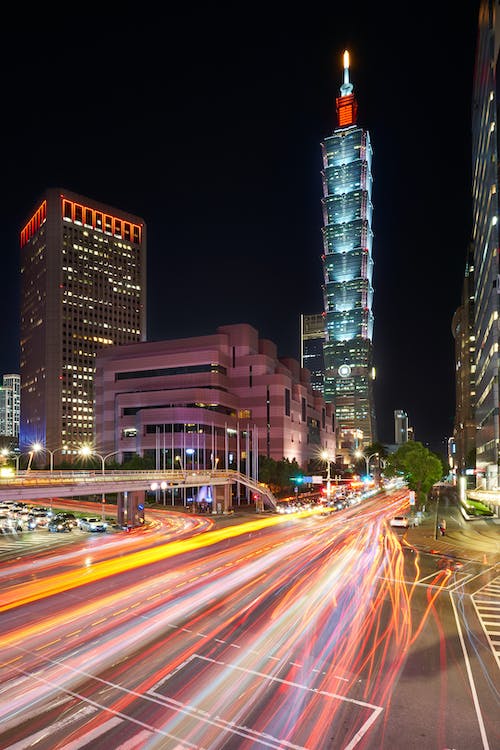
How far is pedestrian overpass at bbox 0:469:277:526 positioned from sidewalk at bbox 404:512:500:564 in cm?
2847

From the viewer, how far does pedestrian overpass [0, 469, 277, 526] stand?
44.1m

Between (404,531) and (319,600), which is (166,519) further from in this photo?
(319,600)

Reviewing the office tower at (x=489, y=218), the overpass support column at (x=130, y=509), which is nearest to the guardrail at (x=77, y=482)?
the overpass support column at (x=130, y=509)

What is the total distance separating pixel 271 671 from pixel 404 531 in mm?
44938

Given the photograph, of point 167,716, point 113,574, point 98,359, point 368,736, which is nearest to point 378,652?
point 368,736

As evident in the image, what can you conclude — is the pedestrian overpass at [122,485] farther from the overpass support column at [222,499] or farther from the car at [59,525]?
the car at [59,525]

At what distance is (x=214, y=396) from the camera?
5044 inches

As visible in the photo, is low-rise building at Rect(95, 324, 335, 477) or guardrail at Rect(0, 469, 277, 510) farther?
low-rise building at Rect(95, 324, 335, 477)

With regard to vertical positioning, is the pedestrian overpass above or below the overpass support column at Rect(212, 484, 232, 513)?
above

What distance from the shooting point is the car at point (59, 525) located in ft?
200

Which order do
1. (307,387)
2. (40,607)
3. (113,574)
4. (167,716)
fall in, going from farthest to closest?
(307,387) → (113,574) → (40,607) → (167,716)

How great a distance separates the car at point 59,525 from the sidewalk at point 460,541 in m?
36.6

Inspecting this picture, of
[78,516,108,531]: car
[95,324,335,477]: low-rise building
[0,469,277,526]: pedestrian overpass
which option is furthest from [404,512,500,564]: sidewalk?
[95,324,335,477]: low-rise building

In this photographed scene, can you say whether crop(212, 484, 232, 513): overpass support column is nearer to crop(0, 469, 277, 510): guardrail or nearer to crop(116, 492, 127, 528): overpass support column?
crop(0, 469, 277, 510): guardrail
